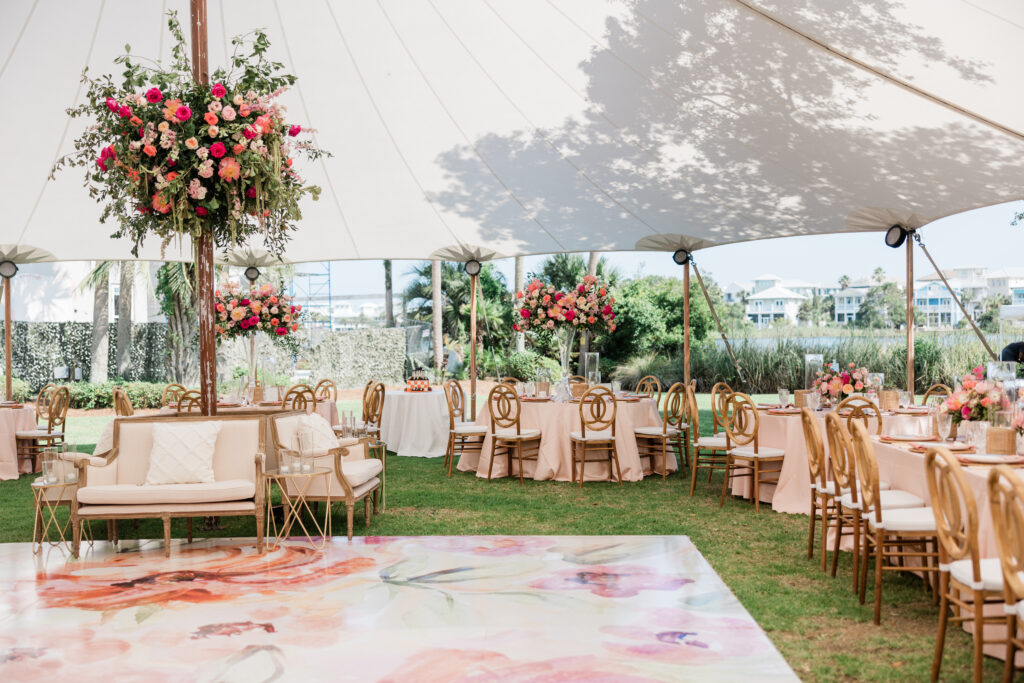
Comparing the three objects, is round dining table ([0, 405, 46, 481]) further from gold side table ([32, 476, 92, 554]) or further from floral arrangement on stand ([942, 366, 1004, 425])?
floral arrangement on stand ([942, 366, 1004, 425])

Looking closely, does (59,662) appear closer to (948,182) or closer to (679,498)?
(679,498)

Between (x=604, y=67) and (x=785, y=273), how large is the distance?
50.0ft

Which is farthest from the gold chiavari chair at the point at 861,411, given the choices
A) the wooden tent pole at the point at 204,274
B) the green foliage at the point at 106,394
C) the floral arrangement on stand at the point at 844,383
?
the green foliage at the point at 106,394

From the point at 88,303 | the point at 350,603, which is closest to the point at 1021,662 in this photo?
the point at 350,603

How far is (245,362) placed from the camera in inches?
742

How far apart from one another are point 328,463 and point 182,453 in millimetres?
966

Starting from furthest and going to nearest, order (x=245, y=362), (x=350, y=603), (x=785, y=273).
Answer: (x=785, y=273), (x=245, y=362), (x=350, y=603)

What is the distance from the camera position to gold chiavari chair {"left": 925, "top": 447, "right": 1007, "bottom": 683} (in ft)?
9.28

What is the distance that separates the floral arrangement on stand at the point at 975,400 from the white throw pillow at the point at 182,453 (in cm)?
440

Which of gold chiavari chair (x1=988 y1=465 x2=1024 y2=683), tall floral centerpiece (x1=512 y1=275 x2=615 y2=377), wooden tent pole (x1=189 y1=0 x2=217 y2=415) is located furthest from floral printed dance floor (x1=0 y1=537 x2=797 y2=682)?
tall floral centerpiece (x1=512 y1=275 x2=615 y2=377)

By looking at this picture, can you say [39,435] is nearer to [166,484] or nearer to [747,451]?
[166,484]

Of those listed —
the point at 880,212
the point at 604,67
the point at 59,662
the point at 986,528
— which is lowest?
the point at 59,662

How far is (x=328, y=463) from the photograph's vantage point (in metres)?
5.86

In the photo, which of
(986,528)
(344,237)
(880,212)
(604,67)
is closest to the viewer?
(986,528)
